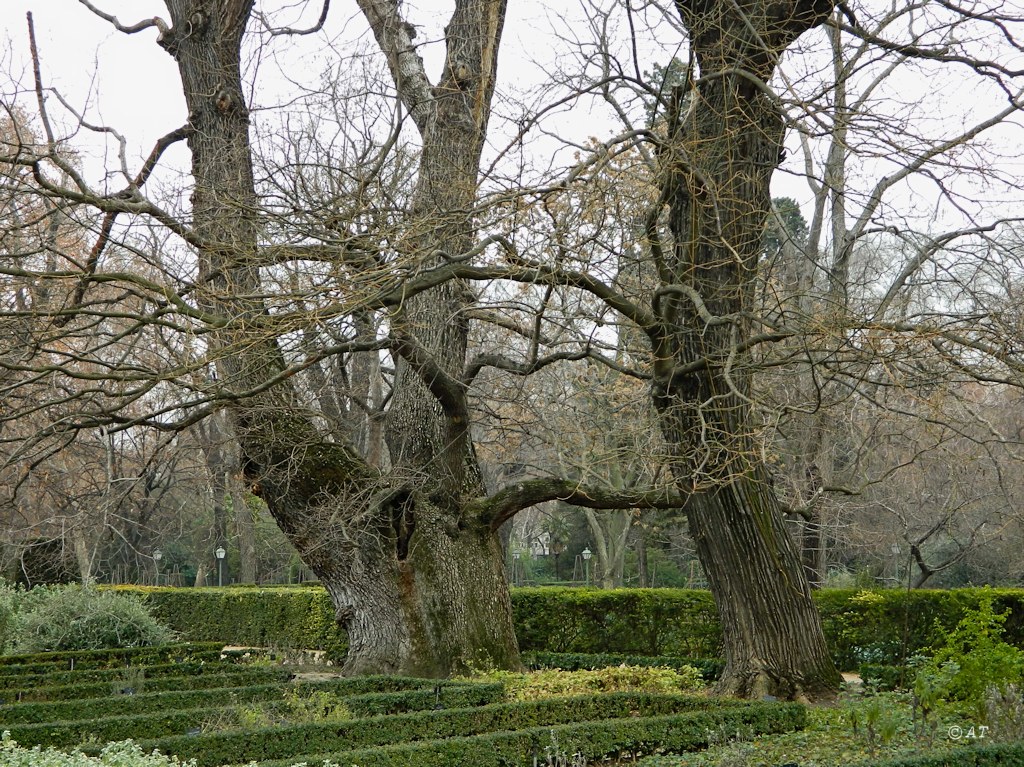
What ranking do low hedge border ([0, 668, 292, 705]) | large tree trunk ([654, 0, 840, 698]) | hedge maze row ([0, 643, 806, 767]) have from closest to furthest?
hedge maze row ([0, 643, 806, 767])
large tree trunk ([654, 0, 840, 698])
low hedge border ([0, 668, 292, 705])

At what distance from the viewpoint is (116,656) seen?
1534cm

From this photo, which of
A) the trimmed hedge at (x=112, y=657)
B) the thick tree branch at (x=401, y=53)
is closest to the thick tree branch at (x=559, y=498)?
the thick tree branch at (x=401, y=53)

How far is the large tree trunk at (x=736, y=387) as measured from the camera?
8859mm

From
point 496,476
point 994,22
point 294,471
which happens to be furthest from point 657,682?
point 496,476

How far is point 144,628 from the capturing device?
1652cm

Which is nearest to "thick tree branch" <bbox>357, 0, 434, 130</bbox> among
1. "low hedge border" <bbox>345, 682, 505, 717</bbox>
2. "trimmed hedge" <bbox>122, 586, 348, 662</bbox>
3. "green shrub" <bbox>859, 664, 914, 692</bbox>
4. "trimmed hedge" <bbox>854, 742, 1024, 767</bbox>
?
"low hedge border" <bbox>345, 682, 505, 717</bbox>

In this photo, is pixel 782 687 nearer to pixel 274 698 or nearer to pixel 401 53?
pixel 274 698

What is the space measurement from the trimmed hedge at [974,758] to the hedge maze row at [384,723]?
6.63 ft

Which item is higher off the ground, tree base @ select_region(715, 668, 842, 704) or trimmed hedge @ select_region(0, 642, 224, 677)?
tree base @ select_region(715, 668, 842, 704)

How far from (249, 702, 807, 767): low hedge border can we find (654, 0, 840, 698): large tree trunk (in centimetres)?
102

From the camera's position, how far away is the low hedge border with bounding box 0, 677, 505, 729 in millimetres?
9383

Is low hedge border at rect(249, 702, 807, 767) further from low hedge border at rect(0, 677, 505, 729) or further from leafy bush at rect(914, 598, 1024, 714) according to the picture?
low hedge border at rect(0, 677, 505, 729)

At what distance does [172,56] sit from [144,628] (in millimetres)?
9350

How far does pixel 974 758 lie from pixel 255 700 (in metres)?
6.86
